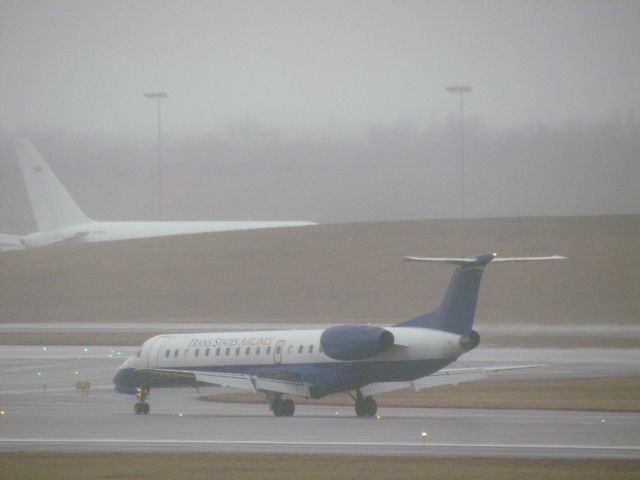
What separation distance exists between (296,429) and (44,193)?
3843 inches

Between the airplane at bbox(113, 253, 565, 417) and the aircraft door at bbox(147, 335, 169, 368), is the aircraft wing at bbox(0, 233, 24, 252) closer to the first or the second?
the aircraft door at bbox(147, 335, 169, 368)

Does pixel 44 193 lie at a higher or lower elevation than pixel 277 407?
higher

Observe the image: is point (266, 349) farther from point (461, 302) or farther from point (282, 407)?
point (461, 302)

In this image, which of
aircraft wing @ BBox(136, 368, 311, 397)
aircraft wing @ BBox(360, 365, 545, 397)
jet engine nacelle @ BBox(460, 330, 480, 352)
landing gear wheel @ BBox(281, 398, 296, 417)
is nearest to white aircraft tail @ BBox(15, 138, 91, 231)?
aircraft wing @ BBox(136, 368, 311, 397)

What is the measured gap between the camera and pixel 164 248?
110812mm

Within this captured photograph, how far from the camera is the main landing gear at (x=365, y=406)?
3747 cm

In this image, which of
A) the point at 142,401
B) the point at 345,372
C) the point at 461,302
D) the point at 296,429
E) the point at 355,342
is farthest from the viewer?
the point at 142,401

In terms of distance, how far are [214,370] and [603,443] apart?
15323 millimetres

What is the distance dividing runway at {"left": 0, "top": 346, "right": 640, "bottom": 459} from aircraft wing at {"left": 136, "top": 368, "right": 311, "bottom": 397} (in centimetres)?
83

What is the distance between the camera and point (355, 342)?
3638 cm

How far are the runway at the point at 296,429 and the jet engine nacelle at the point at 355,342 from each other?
1871 millimetres

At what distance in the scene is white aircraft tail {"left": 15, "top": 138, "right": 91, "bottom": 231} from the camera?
411 ft

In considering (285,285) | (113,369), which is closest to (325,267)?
(285,285)

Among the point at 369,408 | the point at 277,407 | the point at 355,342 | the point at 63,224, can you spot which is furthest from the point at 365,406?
the point at 63,224
